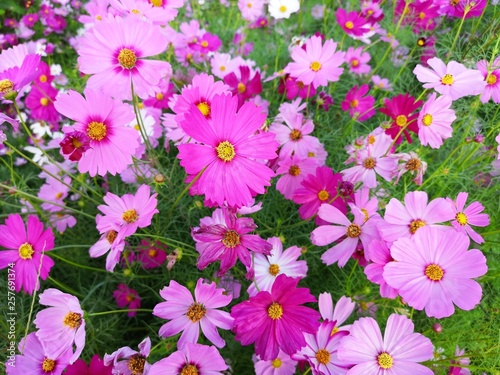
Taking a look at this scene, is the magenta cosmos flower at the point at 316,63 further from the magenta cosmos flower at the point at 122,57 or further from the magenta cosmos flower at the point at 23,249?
the magenta cosmos flower at the point at 23,249

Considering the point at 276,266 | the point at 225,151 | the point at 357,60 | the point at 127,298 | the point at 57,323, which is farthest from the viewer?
the point at 357,60

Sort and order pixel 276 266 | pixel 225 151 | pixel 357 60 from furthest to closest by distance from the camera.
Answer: pixel 357 60 < pixel 276 266 < pixel 225 151

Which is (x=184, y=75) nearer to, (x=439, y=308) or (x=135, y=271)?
(x=135, y=271)

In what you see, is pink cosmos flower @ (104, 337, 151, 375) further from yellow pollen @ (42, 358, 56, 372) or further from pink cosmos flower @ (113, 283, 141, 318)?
pink cosmos flower @ (113, 283, 141, 318)

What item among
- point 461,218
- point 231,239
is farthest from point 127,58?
point 461,218

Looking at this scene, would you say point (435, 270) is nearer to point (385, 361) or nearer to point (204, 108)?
point (385, 361)

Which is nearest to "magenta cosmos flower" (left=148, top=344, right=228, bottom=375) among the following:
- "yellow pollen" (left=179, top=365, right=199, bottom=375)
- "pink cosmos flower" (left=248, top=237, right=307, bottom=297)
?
"yellow pollen" (left=179, top=365, right=199, bottom=375)
